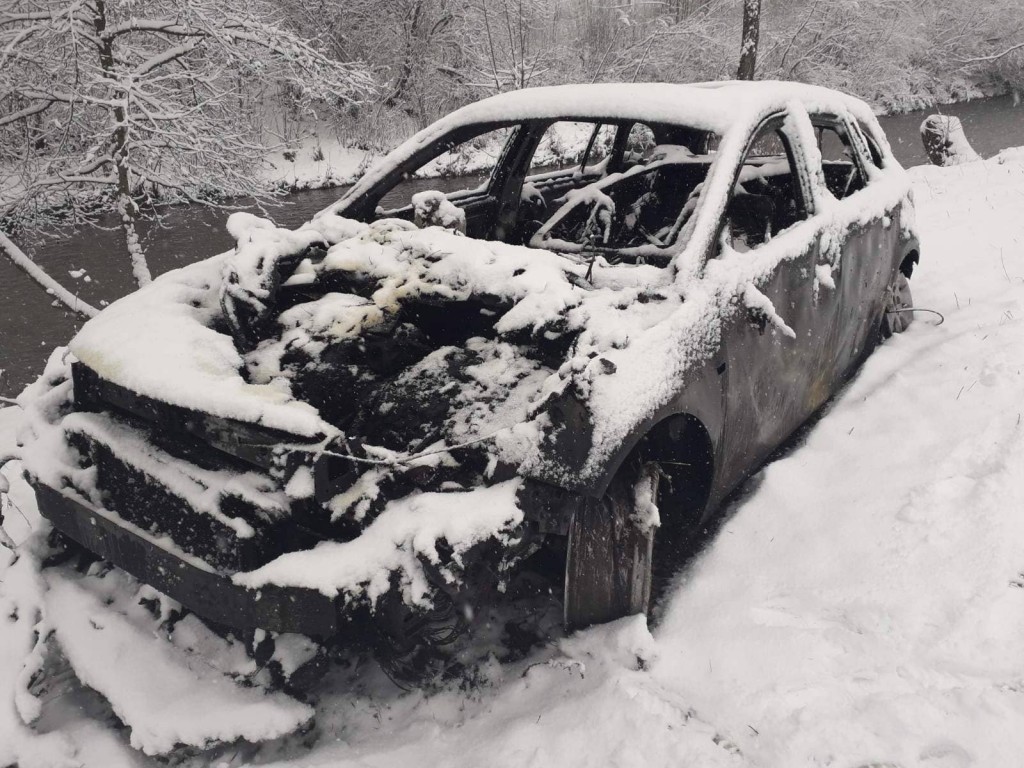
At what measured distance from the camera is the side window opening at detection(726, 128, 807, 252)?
3.11 metres

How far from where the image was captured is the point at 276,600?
1.88 m

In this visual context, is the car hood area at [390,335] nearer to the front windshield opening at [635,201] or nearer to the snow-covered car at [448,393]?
the snow-covered car at [448,393]

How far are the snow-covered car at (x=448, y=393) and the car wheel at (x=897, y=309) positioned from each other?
1015 mm

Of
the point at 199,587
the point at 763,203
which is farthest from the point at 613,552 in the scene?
the point at 763,203

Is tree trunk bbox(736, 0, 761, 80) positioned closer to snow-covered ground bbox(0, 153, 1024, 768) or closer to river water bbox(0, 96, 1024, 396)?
river water bbox(0, 96, 1024, 396)

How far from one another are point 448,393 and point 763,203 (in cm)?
170

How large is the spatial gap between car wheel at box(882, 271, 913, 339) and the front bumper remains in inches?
142

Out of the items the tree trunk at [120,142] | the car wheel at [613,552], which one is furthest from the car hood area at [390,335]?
the tree trunk at [120,142]

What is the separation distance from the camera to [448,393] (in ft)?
7.86

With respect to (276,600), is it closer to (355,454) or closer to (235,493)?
(235,493)

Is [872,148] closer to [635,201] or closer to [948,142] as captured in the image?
[635,201]

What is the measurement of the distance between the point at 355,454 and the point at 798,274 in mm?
1919

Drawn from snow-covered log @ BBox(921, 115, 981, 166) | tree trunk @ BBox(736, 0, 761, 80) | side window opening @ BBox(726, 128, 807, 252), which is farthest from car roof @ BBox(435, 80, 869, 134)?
tree trunk @ BBox(736, 0, 761, 80)

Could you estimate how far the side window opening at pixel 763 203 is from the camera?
3.11 meters
